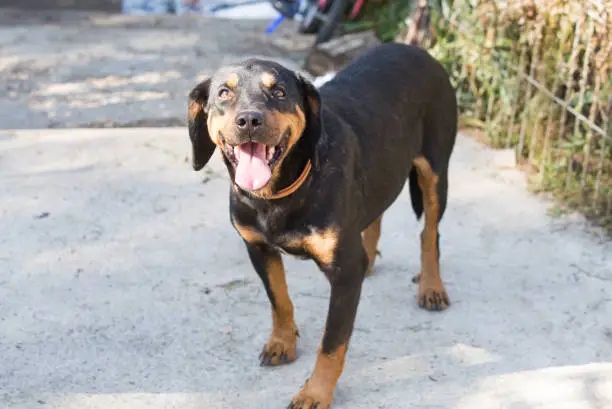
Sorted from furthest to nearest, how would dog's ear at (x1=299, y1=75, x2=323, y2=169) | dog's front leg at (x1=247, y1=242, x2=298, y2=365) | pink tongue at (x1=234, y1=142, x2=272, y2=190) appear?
dog's front leg at (x1=247, y1=242, x2=298, y2=365), dog's ear at (x1=299, y1=75, x2=323, y2=169), pink tongue at (x1=234, y1=142, x2=272, y2=190)

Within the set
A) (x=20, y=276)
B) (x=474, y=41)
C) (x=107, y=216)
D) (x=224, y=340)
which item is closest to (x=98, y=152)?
(x=107, y=216)

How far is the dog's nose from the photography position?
10.0ft

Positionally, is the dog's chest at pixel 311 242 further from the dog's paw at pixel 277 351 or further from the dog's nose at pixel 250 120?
the dog's paw at pixel 277 351

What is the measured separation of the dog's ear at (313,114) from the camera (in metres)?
3.31

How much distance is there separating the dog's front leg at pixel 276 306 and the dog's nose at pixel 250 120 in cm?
73

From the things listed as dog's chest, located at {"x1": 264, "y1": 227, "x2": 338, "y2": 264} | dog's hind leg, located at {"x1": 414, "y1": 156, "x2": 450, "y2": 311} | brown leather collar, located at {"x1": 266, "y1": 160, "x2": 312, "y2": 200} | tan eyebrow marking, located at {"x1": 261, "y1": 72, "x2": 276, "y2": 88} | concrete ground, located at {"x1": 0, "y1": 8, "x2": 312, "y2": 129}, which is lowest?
concrete ground, located at {"x1": 0, "y1": 8, "x2": 312, "y2": 129}

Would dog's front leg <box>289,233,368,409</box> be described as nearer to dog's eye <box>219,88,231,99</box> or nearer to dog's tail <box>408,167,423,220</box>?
dog's eye <box>219,88,231,99</box>

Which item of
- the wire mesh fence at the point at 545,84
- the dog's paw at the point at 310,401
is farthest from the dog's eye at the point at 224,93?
the wire mesh fence at the point at 545,84

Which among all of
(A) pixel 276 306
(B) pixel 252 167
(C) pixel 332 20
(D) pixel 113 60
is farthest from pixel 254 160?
(C) pixel 332 20

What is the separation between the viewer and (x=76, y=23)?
11.0m

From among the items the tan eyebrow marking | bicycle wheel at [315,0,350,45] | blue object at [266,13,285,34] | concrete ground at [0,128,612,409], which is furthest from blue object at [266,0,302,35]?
the tan eyebrow marking

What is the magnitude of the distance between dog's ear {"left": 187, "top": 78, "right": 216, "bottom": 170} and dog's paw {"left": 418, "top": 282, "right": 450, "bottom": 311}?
1568 millimetres

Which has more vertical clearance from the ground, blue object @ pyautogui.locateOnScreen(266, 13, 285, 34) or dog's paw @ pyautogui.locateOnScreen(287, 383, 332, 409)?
dog's paw @ pyautogui.locateOnScreen(287, 383, 332, 409)

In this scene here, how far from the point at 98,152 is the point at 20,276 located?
1773 mm
